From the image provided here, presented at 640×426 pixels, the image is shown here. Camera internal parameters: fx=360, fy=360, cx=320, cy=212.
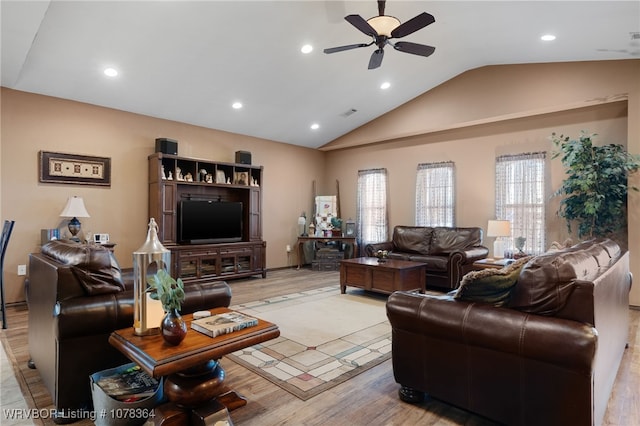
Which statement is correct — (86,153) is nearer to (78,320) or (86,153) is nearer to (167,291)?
(78,320)

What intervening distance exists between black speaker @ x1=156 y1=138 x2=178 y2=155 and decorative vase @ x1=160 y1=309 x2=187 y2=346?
15.0 feet

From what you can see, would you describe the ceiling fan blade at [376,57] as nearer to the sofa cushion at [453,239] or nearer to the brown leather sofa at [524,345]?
the brown leather sofa at [524,345]

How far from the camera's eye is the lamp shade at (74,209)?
4.76m

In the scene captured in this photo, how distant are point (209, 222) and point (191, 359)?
4.84m

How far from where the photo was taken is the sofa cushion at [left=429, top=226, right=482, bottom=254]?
5926 millimetres

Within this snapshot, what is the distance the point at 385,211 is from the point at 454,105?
2486 millimetres

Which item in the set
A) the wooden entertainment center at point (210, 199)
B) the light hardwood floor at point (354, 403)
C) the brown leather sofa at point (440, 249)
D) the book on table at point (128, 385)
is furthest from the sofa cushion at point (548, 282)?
the wooden entertainment center at point (210, 199)

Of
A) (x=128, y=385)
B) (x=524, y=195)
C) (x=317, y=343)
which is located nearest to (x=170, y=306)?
(x=128, y=385)

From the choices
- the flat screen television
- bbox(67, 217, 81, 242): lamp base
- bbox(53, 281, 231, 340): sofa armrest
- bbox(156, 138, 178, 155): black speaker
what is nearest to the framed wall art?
bbox(67, 217, 81, 242): lamp base

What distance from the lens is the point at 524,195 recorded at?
19.0 feet

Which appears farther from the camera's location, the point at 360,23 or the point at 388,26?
the point at 388,26

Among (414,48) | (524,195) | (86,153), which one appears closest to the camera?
(414,48)

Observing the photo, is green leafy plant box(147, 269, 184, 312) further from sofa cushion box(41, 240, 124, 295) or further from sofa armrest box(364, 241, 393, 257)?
sofa armrest box(364, 241, 393, 257)

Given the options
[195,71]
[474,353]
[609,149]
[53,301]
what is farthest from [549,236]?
[53,301]
